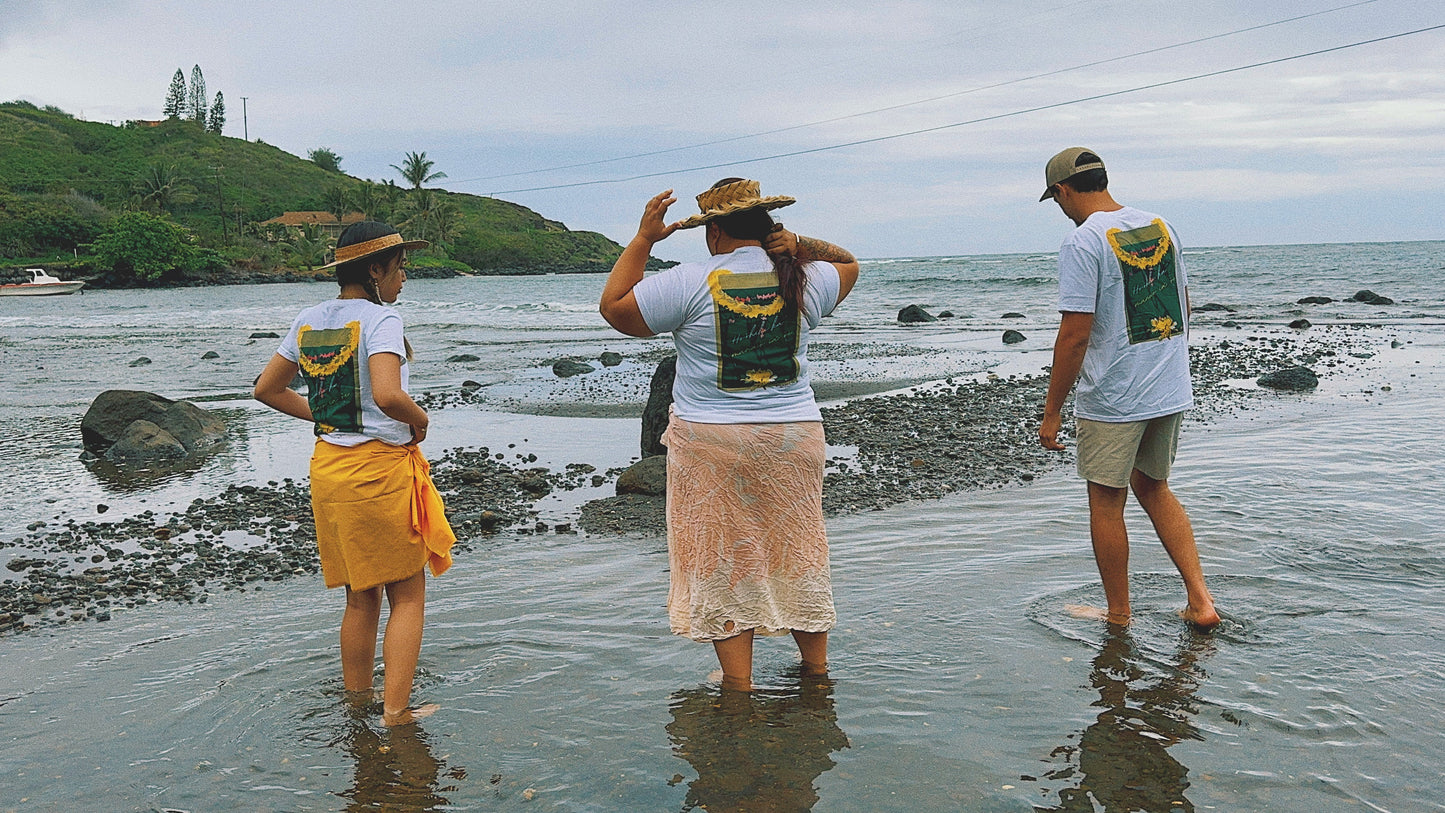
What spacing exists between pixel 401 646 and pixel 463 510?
149 inches

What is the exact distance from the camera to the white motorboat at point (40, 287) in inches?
2655

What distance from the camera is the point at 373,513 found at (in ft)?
12.8

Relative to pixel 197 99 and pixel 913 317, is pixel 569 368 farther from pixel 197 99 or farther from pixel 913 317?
pixel 197 99

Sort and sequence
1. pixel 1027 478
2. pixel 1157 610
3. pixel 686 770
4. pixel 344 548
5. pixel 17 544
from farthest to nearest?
pixel 1027 478 < pixel 17 544 < pixel 1157 610 < pixel 344 548 < pixel 686 770

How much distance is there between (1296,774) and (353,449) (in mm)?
3428

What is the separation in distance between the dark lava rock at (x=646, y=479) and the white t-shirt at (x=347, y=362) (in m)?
4.13

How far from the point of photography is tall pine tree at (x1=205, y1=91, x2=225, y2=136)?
18275cm

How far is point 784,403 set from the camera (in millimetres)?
3945

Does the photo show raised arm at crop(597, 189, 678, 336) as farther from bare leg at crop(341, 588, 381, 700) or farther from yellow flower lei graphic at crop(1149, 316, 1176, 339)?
yellow flower lei graphic at crop(1149, 316, 1176, 339)

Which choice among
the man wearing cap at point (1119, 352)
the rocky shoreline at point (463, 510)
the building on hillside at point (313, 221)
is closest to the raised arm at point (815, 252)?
the man wearing cap at point (1119, 352)

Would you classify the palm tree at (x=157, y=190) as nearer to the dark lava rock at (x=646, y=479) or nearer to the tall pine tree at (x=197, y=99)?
the tall pine tree at (x=197, y=99)

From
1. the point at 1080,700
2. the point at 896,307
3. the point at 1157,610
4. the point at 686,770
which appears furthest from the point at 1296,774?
the point at 896,307

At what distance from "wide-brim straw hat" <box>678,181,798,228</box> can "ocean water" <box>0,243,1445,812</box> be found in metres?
1.89

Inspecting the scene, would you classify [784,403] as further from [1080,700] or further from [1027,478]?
[1027,478]
